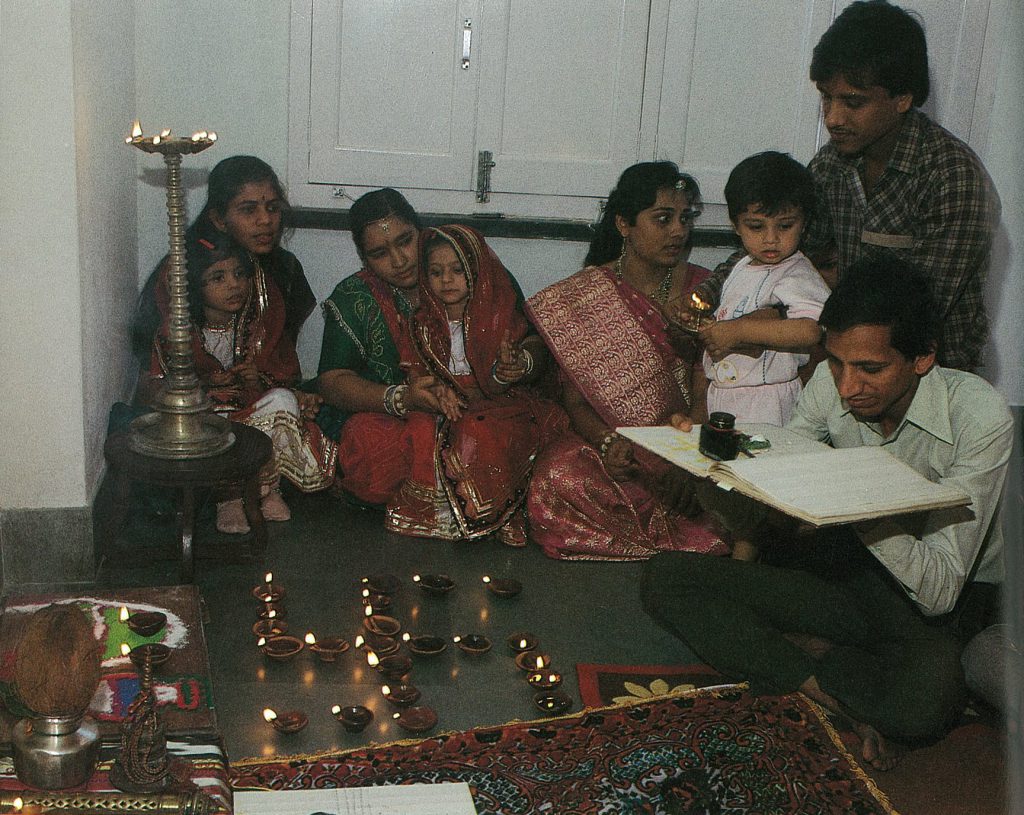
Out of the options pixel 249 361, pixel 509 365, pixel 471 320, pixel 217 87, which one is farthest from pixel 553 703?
pixel 217 87

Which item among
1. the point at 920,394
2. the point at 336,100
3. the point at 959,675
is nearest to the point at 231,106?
the point at 336,100

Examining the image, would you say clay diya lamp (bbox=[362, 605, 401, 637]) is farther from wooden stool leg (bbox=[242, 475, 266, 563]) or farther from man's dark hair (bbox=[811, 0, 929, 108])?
man's dark hair (bbox=[811, 0, 929, 108])

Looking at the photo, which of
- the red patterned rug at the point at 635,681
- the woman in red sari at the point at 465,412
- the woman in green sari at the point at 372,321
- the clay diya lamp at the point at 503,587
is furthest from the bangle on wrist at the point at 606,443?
the red patterned rug at the point at 635,681

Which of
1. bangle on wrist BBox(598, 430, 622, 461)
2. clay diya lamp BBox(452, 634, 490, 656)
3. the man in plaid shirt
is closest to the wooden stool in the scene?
clay diya lamp BBox(452, 634, 490, 656)

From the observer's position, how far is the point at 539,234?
15.2ft

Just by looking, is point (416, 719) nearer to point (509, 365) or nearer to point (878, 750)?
point (878, 750)

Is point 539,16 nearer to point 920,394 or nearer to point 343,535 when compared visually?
point 343,535

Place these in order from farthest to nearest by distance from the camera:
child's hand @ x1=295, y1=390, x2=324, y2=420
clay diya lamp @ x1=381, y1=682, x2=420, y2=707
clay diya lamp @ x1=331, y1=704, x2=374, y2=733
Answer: child's hand @ x1=295, y1=390, x2=324, y2=420 → clay diya lamp @ x1=381, y1=682, x2=420, y2=707 → clay diya lamp @ x1=331, y1=704, x2=374, y2=733

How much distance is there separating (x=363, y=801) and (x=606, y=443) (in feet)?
6.16

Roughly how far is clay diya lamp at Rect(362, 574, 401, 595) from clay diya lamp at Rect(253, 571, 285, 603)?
0.84ft

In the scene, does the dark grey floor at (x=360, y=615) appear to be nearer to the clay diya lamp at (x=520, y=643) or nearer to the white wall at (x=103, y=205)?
the clay diya lamp at (x=520, y=643)

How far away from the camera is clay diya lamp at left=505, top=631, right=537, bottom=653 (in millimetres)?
3109

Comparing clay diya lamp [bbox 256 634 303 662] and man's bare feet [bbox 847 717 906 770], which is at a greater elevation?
man's bare feet [bbox 847 717 906 770]

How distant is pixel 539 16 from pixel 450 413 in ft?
5.48
